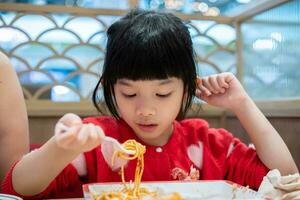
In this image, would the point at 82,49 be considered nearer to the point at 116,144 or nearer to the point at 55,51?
the point at 55,51

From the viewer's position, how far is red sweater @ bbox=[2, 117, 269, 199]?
1.05m

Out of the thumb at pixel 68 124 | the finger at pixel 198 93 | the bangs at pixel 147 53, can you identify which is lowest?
the finger at pixel 198 93

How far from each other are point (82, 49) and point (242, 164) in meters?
1.09

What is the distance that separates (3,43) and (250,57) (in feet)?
3.75

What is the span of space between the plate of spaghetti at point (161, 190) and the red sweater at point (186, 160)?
0.21 m

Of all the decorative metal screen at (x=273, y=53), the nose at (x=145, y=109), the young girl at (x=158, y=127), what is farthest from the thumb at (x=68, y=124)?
the decorative metal screen at (x=273, y=53)

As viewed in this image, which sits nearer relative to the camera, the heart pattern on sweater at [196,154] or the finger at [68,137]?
the finger at [68,137]

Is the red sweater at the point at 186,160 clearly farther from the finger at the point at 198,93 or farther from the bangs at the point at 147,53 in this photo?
the bangs at the point at 147,53

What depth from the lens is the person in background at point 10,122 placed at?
1.04m

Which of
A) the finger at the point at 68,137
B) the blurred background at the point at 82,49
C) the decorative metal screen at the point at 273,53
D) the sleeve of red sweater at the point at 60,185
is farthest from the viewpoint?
the blurred background at the point at 82,49

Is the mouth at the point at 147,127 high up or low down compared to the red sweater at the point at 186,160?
up

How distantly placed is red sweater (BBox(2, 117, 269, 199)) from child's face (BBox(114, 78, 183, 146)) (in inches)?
3.7

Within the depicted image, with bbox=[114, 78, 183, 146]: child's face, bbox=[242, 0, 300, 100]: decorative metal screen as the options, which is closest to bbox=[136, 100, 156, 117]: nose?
bbox=[114, 78, 183, 146]: child's face

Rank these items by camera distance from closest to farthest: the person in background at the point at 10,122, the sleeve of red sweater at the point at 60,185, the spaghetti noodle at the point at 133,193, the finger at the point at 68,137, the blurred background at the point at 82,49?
1. the finger at the point at 68,137
2. the spaghetti noodle at the point at 133,193
3. the sleeve of red sweater at the point at 60,185
4. the person in background at the point at 10,122
5. the blurred background at the point at 82,49
